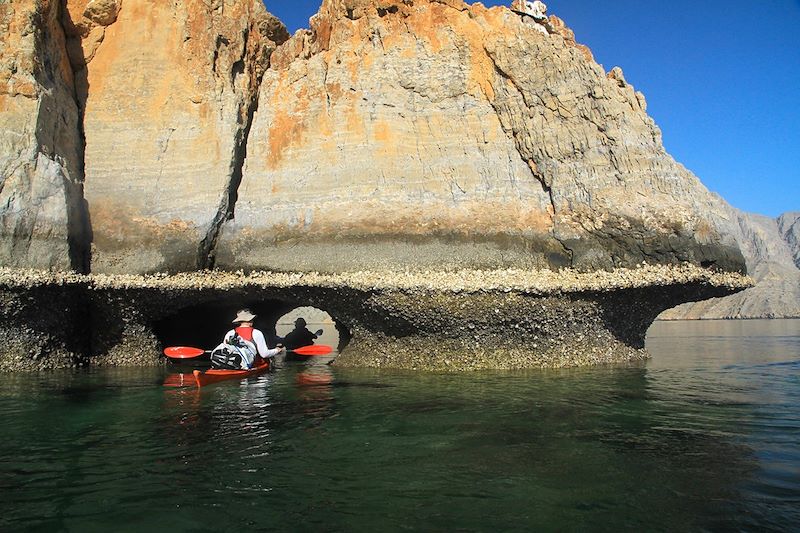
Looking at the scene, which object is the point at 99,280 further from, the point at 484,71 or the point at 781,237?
the point at 781,237

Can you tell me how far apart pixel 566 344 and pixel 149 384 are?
746cm

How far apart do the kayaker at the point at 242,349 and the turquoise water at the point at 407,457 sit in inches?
66.6

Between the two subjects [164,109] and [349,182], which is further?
[164,109]

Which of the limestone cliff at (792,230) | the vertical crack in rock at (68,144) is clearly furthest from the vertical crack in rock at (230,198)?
the limestone cliff at (792,230)

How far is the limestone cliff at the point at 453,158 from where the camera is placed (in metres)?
11.7

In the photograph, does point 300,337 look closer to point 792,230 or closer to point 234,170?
point 234,170

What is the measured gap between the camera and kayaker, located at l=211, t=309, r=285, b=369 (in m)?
11.1

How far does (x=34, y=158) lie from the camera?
1208cm

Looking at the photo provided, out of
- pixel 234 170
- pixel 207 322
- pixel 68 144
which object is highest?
pixel 68 144

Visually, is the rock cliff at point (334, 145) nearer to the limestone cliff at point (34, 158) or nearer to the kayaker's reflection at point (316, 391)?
the limestone cliff at point (34, 158)

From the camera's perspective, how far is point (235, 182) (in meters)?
14.0

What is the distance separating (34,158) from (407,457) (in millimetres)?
10636

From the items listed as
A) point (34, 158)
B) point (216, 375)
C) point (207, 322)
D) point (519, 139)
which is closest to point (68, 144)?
point (34, 158)

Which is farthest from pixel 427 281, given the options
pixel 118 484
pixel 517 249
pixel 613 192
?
pixel 118 484
